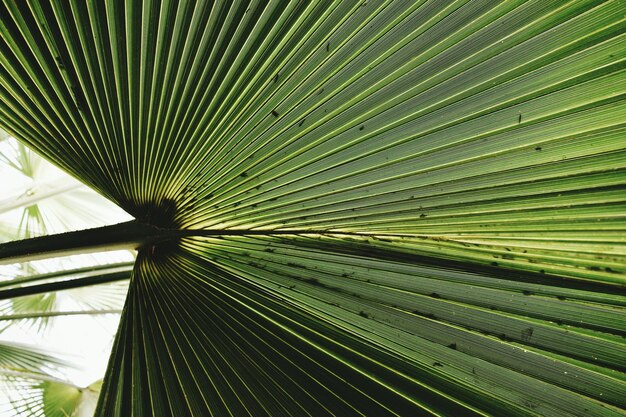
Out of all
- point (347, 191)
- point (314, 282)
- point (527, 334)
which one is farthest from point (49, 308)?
point (527, 334)

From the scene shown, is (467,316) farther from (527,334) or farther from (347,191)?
(347,191)

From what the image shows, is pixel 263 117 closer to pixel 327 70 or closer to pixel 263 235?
pixel 327 70

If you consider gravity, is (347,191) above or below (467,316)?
above

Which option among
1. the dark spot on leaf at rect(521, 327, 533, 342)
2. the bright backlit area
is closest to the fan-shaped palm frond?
the dark spot on leaf at rect(521, 327, 533, 342)

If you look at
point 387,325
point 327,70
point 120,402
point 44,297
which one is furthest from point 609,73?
point 44,297

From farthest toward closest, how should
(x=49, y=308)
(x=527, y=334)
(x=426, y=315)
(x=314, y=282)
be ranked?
(x=49, y=308) → (x=314, y=282) → (x=426, y=315) → (x=527, y=334)

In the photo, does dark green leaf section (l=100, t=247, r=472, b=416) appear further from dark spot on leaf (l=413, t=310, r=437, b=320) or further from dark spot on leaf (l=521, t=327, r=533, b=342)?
dark spot on leaf (l=521, t=327, r=533, b=342)
